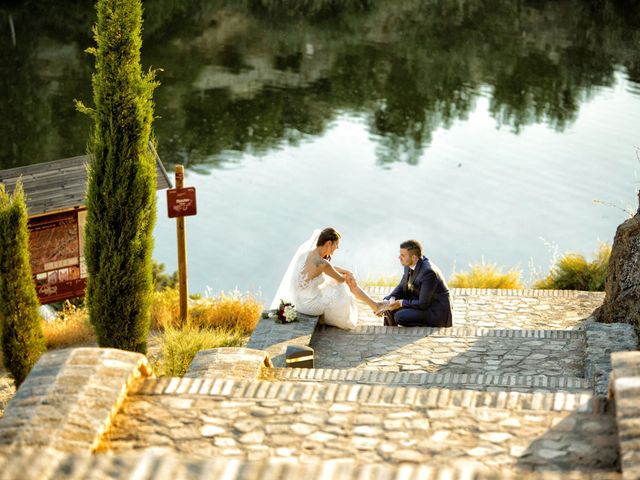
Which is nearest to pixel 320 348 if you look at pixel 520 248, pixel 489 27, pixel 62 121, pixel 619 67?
pixel 520 248

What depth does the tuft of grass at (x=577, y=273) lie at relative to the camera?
51.1 ft

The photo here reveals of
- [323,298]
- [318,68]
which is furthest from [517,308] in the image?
[318,68]

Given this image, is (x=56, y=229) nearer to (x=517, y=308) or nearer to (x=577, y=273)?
(x=517, y=308)

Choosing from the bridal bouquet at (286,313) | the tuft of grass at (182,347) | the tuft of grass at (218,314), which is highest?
the bridal bouquet at (286,313)

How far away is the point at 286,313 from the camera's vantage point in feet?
38.2

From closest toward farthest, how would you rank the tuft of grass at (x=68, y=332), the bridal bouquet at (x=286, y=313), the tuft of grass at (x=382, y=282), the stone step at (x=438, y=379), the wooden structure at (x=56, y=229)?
the stone step at (x=438, y=379) → the bridal bouquet at (x=286, y=313) → the wooden structure at (x=56, y=229) → the tuft of grass at (x=68, y=332) → the tuft of grass at (x=382, y=282)

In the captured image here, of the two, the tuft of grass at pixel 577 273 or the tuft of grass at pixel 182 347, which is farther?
the tuft of grass at pixel 577 273

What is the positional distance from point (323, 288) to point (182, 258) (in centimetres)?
219

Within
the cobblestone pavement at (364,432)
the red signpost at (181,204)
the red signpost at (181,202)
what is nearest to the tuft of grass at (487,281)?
the red signpost at (181,204)

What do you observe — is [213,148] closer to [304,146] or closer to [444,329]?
[304,146]

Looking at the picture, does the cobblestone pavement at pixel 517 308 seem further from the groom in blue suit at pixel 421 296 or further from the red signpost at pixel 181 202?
the red signpost at pixel 181 202

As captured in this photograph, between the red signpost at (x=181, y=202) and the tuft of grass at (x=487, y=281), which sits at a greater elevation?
the red signpost at (x=181, y=202)

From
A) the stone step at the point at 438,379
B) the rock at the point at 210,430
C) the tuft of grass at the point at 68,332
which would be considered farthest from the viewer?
the tuft of grass at the point at 68,332

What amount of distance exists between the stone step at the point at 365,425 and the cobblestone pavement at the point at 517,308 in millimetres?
6463
